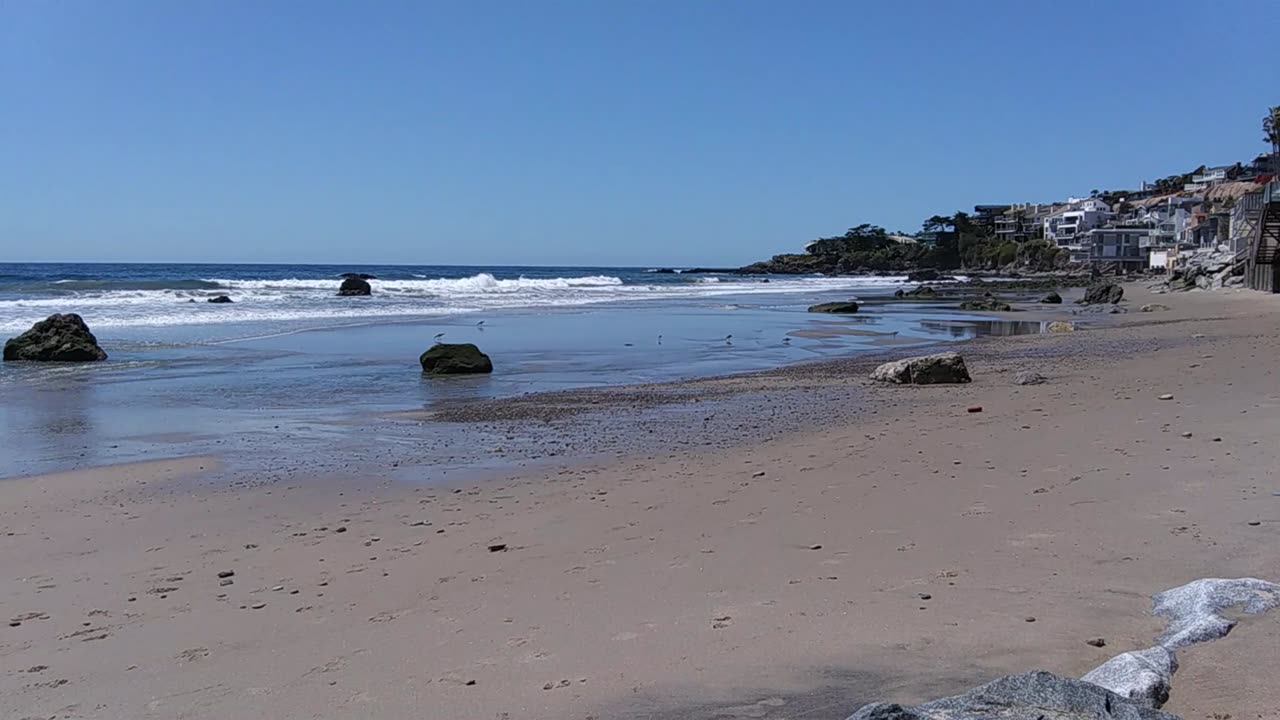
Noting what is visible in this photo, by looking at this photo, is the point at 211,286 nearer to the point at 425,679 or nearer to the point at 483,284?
the point at 483,284

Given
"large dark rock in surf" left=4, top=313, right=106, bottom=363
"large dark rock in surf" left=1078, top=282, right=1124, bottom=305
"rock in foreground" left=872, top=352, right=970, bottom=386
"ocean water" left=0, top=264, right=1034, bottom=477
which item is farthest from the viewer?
"large dark rock in surf" left=1078, top=282, right=1124, bottom=305

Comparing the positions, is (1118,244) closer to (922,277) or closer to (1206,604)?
(922,277)

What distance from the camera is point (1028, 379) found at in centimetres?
1338

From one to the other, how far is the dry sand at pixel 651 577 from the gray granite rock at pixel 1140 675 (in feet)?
0.28

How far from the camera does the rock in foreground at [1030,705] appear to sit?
282 cm

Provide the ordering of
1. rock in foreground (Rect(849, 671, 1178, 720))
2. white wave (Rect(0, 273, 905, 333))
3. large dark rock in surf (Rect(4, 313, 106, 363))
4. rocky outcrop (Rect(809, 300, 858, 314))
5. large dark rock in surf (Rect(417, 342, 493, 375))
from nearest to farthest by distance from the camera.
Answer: rock in foreground (Rect(849, 671, 1178, 720)) → large dark rock in surf (Rect(417, 342, 493, 375)) → large dark rock in surf (Rect(4, 313, 106, 363)) → white wave (Rect(0, 273, 905, 333)) → rocky outcrop (Rect(809, 300, 858, 314))

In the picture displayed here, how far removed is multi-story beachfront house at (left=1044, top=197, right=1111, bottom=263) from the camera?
387ft

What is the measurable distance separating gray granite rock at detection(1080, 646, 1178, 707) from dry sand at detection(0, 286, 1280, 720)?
0.08m

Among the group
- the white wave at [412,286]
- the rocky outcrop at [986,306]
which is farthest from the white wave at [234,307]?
the rocky outcrop at [986,306]

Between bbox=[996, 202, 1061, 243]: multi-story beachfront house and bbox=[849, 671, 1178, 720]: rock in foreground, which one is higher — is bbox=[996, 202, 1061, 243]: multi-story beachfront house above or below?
above

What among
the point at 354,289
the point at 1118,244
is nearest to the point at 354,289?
the point at 354,289

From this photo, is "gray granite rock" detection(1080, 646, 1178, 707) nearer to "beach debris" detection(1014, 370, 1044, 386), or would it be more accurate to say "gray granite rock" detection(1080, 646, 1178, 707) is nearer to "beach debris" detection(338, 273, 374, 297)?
"beach debris" detection(1014, 370, 1044, 386)

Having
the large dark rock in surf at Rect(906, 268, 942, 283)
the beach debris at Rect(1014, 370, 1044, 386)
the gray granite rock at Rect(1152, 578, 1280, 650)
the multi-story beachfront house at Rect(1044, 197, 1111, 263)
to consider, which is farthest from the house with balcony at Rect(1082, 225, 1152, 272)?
the gray granite rock at Rect(1152, 578, 1280, 650)

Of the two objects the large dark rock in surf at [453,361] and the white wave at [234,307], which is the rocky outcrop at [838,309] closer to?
the white wave at [234,307]
